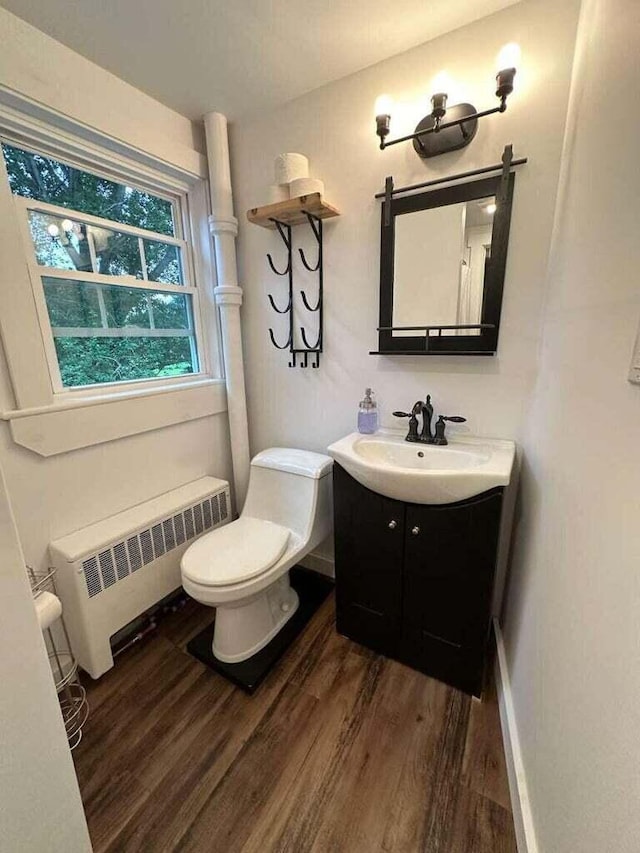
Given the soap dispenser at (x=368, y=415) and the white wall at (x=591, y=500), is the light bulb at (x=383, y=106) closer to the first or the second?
the white wall at (x=591, y=500)

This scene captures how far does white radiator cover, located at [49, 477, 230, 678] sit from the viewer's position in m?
1.24

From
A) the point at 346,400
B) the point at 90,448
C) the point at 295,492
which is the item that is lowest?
the point at 295,492

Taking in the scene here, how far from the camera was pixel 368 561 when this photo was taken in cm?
134

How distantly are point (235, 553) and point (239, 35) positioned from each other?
1818 mm

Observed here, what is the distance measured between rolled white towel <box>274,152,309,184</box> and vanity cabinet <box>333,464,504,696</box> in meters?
1.19

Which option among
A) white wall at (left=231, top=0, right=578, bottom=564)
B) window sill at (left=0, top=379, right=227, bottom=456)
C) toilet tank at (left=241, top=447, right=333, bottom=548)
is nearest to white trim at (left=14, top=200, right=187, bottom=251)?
white wall at (left=231, top=0, right=578, bottom=564)

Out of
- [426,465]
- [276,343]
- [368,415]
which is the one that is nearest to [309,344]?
[276,343]

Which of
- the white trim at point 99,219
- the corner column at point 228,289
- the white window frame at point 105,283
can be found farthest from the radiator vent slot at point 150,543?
the white trim at point 99,219

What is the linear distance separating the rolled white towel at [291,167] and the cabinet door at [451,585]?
54.5 inches

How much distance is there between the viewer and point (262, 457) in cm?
168

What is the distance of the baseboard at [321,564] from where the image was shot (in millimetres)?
1887

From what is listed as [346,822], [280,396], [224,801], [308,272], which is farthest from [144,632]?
[308,272]

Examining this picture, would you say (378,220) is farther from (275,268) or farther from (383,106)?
(275,268)

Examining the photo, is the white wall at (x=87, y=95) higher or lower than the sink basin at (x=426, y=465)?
higher
